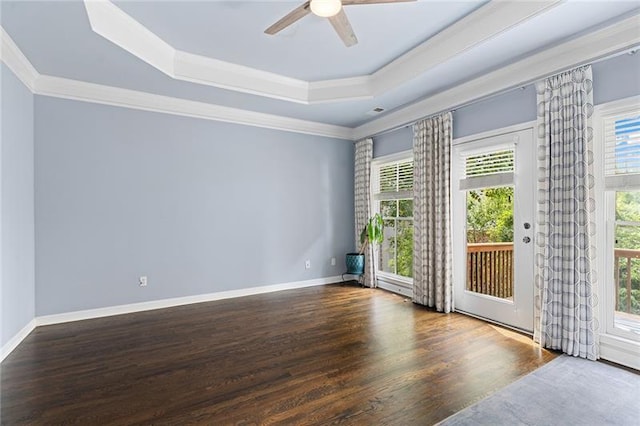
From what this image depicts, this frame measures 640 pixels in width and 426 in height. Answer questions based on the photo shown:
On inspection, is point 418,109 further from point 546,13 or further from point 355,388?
point 355,388

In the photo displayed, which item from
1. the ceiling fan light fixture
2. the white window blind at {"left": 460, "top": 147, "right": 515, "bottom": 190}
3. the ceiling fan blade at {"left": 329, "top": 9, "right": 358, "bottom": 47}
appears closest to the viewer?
the ceiling fan light fixture

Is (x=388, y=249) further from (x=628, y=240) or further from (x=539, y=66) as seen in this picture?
(x=539, y=66)

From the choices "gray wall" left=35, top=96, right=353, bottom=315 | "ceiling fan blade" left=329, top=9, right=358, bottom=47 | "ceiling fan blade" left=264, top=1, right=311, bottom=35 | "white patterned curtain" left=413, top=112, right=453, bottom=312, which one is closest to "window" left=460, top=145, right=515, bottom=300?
"white patterned curtain" left=413, top=112, right=453, bottom=312

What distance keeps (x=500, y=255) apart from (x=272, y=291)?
3.33 meters

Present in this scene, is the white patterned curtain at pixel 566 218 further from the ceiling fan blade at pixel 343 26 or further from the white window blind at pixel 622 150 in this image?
the ceiling fan blade at pixel 343 26

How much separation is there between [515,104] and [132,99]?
4642mm

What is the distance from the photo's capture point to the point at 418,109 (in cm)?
448

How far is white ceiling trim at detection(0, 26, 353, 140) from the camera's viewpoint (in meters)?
3.12

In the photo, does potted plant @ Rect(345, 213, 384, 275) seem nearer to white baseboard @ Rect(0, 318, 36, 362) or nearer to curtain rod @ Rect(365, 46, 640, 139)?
curtain rod @ Rect(365, 46, 640, 139)

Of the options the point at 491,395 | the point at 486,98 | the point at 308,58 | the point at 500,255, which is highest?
the point at 308,58

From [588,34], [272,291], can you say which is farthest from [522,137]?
[272,291]

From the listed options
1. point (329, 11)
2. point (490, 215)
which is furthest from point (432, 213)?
point (329, 11)

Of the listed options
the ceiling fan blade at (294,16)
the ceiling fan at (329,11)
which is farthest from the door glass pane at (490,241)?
the ceiling fan blade at (294,16)

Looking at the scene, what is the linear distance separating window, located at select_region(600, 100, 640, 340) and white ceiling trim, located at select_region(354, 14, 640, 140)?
1.81 feet
